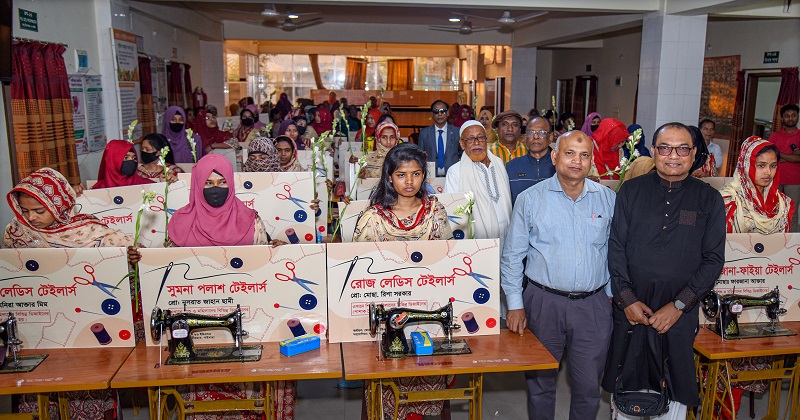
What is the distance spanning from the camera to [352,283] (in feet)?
9.03

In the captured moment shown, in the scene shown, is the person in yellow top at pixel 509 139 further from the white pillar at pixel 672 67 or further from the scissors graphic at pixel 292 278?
the white pillar at pixel 672 67

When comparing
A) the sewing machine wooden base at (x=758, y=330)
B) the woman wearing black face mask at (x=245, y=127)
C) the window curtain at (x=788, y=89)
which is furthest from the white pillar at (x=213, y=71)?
the sewing machine wooden base at (x=758, y=330)

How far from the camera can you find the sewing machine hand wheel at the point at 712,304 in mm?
2902

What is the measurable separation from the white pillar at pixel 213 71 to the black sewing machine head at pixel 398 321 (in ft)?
43.7

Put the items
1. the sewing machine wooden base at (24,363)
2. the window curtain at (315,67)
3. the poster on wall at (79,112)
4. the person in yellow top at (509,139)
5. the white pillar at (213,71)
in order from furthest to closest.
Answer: the window curtain at (315,67) → the white pillar at (213,71) → the poster on wall at (79,112) → the person in yellow top at (509,139) → the sewing machine wooden base at (24,363)

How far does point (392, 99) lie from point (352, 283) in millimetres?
14823

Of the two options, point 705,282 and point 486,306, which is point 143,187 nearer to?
point 486,306

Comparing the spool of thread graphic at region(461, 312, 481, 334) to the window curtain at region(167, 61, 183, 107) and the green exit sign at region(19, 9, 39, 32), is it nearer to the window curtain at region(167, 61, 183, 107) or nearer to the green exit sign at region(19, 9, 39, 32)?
the green exit sign at region(19, 9, 39, 32)


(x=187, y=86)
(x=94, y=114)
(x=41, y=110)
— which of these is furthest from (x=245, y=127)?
(x=41, y=110)

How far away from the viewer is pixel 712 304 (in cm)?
293

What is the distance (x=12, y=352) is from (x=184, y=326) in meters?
0.72

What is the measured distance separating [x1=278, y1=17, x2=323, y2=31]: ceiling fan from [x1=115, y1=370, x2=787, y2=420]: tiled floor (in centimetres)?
1011

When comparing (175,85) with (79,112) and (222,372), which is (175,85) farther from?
(222,372)

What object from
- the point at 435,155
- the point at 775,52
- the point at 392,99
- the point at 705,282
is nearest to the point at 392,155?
the point at 705,282
